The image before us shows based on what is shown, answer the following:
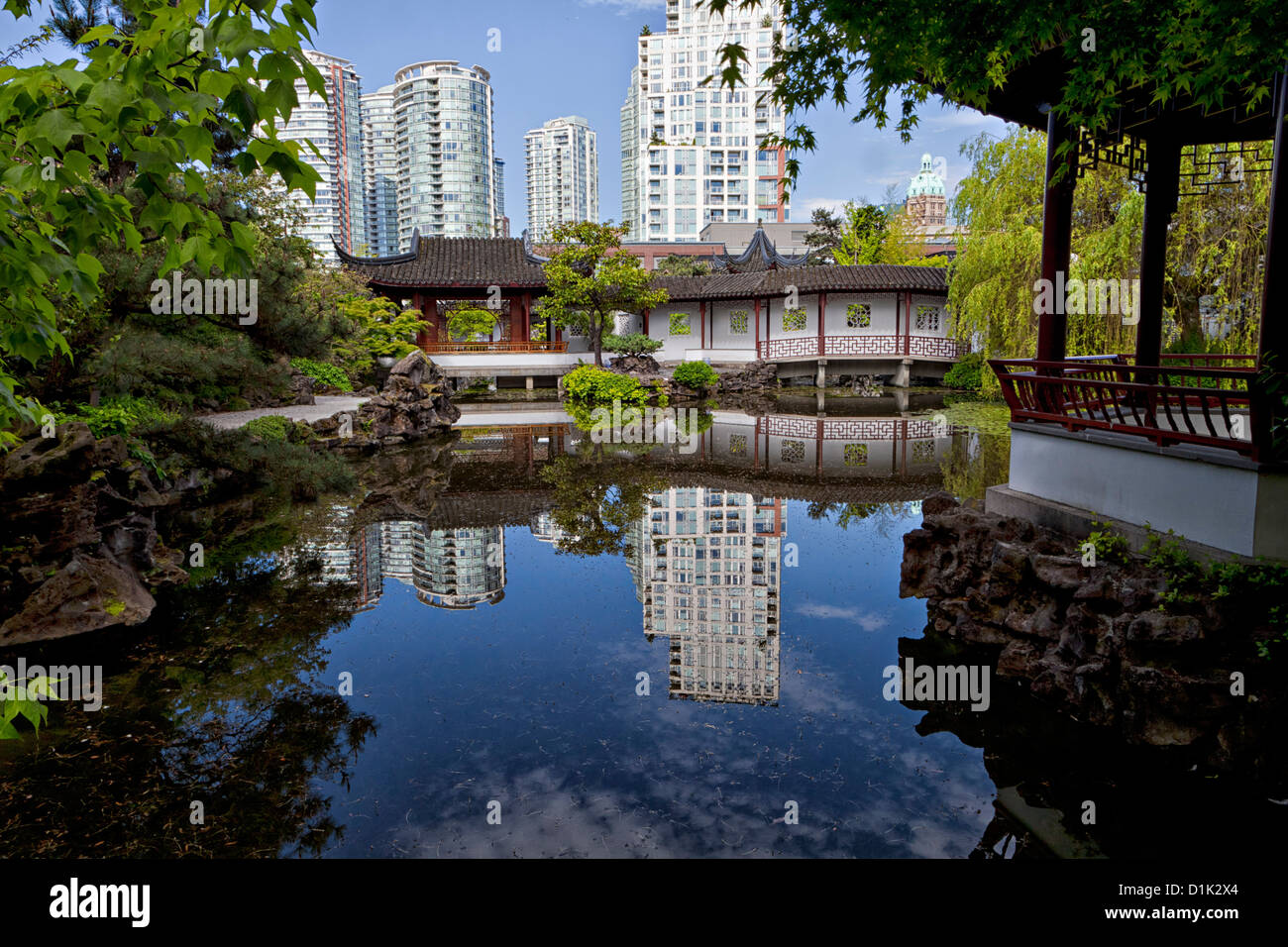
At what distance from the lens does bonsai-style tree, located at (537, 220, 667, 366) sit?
2792cm

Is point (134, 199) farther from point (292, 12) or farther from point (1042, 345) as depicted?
point (1042, 345)

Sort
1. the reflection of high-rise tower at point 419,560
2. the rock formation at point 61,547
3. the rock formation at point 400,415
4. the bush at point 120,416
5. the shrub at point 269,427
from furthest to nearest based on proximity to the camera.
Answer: the rock formation at point 400,415 → the shrub at point 269,427 → the bush at point 120,416 → the reflection of high-rise tower at point 419,560 → the rock formation at point 61,547

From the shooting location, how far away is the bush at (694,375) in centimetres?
2786

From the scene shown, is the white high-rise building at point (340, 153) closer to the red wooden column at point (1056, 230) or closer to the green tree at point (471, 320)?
the green tree at point (471, 320)

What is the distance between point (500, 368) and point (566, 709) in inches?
993

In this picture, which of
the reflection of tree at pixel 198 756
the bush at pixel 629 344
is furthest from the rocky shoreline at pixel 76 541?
the bush at pixel 629 344

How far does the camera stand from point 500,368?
29484 millimetres

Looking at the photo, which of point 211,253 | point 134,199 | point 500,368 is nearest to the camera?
point 211,253

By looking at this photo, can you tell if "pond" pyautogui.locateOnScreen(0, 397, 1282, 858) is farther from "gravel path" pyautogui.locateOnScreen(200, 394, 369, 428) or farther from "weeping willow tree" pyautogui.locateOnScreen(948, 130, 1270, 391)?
"weeping willow tree" pyautogui.locateOnScreen(948, 130, 1270, 391)

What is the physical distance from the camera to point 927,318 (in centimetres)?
3002

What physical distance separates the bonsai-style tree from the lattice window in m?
14.0

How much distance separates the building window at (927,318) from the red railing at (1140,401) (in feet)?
70.3
